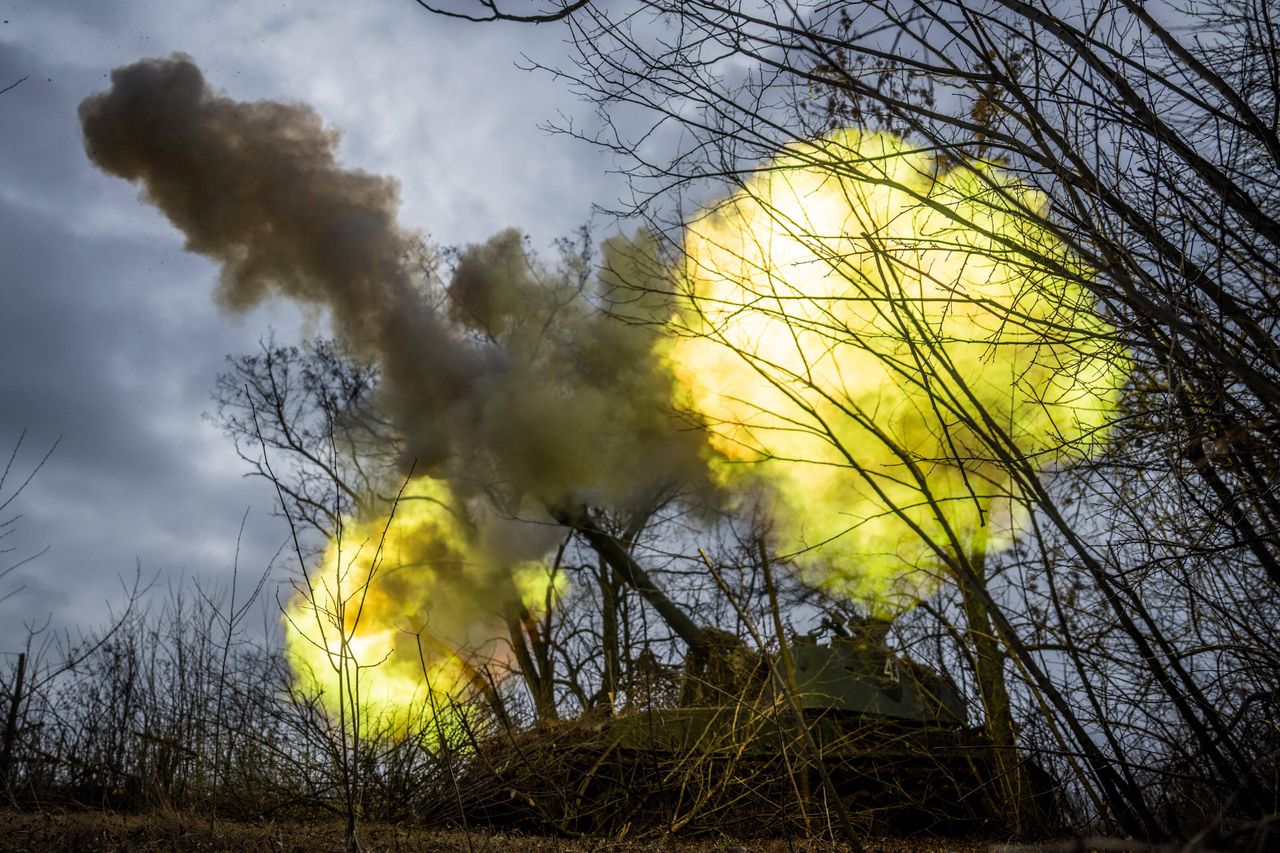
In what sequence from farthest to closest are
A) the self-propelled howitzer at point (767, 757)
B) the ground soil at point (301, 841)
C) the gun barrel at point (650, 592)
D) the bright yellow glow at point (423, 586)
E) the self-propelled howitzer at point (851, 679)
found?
the bright yellow glow at point (423, 586)
the gun barrel at point (650, 592)
the self-propelled howitzer at point (851, 679)
the self-propelled howitzer at point (767, 757)
the ground soil at point (301, 841)

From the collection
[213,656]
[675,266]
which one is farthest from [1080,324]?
[213,656]

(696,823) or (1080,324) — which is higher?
(1080,324)

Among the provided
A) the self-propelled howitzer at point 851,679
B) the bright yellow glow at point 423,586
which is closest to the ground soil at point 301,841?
the self-propelled howitzer at point 851,679

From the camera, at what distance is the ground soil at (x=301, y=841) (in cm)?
497

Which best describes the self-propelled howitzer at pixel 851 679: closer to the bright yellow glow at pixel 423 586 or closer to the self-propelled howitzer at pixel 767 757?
the self-propelled howitzer at pixel 767 757

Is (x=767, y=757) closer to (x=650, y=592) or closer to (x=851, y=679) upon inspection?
(x=851, y=679)

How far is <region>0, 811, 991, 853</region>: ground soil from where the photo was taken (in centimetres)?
497

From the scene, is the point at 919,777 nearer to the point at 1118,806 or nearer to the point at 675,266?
the point at 1118,806

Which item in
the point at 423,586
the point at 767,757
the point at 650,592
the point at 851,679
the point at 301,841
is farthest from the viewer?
the point at 423,586

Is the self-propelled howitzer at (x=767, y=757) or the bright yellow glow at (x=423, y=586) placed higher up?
the bright yellow glow at (x=423, y=586)

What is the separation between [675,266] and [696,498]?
431 inches

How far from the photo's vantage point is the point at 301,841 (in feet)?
17.1

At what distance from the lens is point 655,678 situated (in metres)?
8.60

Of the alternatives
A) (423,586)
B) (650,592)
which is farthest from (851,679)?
(423,586)
